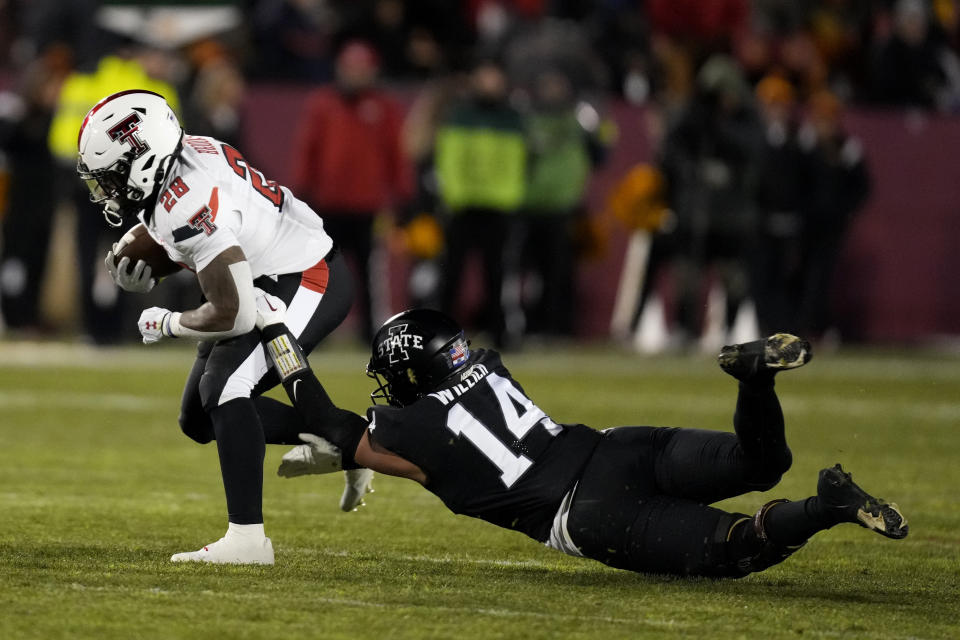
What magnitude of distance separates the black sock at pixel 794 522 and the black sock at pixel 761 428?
14cm

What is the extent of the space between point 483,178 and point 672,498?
29.1 ft

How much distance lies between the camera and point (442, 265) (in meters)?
14.8

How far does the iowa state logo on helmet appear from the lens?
5281 mm

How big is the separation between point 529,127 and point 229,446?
370 inches

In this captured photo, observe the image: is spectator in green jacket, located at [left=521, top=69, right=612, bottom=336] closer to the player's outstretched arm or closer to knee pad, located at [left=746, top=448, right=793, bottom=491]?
the player's outstretched arm

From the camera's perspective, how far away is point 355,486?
626cm

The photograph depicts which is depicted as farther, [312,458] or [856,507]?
[312,458]

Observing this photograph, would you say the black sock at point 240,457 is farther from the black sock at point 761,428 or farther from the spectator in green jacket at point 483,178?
the spectator in green jacket at point 483,178

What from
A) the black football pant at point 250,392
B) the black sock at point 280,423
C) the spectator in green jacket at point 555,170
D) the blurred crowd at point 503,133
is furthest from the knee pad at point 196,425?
the spectator in green jacket at point 555,170

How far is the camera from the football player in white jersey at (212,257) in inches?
209

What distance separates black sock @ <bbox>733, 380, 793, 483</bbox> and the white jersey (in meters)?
1.62

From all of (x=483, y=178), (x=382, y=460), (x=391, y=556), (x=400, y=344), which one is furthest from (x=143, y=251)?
(x=483, y=178)

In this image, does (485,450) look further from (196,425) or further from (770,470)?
(196,425)

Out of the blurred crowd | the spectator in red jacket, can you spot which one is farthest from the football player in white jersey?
the spectator in red jacket
